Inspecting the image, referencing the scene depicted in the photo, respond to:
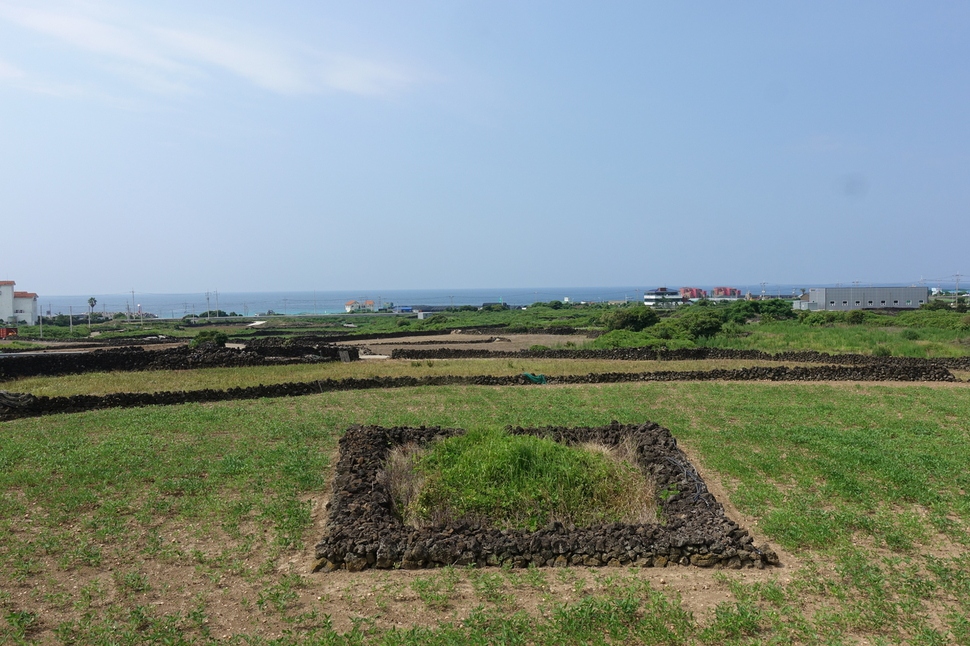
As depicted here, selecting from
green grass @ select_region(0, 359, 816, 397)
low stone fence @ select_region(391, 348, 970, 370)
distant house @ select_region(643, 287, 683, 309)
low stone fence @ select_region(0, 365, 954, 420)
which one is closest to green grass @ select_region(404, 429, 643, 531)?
low stone fence @ select_region(0, 365, 954, 420)

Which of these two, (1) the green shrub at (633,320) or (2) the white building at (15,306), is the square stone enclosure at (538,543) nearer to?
(1) the green shrub at (633,320)

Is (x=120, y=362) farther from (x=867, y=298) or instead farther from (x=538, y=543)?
(x=867, y=298)

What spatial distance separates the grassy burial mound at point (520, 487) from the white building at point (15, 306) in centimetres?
7116

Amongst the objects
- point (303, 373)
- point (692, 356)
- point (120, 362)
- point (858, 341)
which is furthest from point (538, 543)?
point (858, 341)

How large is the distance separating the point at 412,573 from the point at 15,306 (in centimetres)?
7955

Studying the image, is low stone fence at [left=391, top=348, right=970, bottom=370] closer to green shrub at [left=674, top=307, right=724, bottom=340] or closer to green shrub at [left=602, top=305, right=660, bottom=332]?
green shrub at [left=674, top=307, right=724, bottom=340]

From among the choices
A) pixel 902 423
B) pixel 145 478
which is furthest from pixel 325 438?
pixel 902 423

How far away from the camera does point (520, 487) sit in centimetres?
837

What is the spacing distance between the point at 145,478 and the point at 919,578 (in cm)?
934

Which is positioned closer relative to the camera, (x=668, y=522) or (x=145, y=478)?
(x=668, y=522)

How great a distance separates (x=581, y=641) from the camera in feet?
17.0

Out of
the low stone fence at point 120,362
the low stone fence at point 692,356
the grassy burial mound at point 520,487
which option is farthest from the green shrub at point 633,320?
the grassy burial mound at point 520,487

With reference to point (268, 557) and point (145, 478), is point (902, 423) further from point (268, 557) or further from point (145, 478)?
point (145, 478)

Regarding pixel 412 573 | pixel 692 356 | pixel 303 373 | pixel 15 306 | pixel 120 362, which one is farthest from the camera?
pixel 15 306
